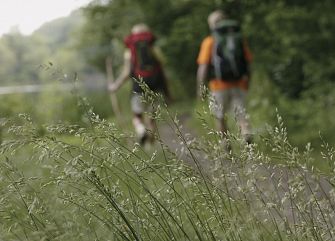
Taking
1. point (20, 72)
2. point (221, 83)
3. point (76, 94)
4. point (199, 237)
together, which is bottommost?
point (20, 72)

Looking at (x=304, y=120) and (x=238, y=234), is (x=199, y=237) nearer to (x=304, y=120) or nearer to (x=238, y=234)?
(x=238, y=234)

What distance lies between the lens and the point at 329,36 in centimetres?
1277

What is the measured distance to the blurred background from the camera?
11992 millimetres

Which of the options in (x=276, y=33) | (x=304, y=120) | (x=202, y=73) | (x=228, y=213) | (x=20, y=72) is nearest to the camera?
(x=228, y=213)

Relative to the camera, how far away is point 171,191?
3.14 meters

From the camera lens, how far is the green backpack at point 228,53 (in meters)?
8.86

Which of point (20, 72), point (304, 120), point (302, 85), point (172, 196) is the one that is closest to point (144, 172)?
point (172, 196)

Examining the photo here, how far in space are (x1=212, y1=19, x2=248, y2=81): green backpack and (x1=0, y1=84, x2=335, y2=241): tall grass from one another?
580cm

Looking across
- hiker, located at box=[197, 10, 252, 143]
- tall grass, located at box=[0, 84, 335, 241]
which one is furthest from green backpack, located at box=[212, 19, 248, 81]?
tall grass, located at box=[0, 84, 335, 241]

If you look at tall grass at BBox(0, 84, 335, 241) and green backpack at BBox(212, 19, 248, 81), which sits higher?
tall grass at BBox(0, 84, 335, 241)

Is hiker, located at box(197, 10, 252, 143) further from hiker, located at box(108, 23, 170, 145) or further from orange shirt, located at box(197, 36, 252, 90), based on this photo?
hiker, located at box(108, 23, 170, 145)

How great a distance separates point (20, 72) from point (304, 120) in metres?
14.9

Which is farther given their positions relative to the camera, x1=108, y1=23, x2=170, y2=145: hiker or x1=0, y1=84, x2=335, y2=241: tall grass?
x1=108, y1=23, x2=170, y2=145: hiker

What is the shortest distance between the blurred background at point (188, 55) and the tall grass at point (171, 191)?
416 mm
